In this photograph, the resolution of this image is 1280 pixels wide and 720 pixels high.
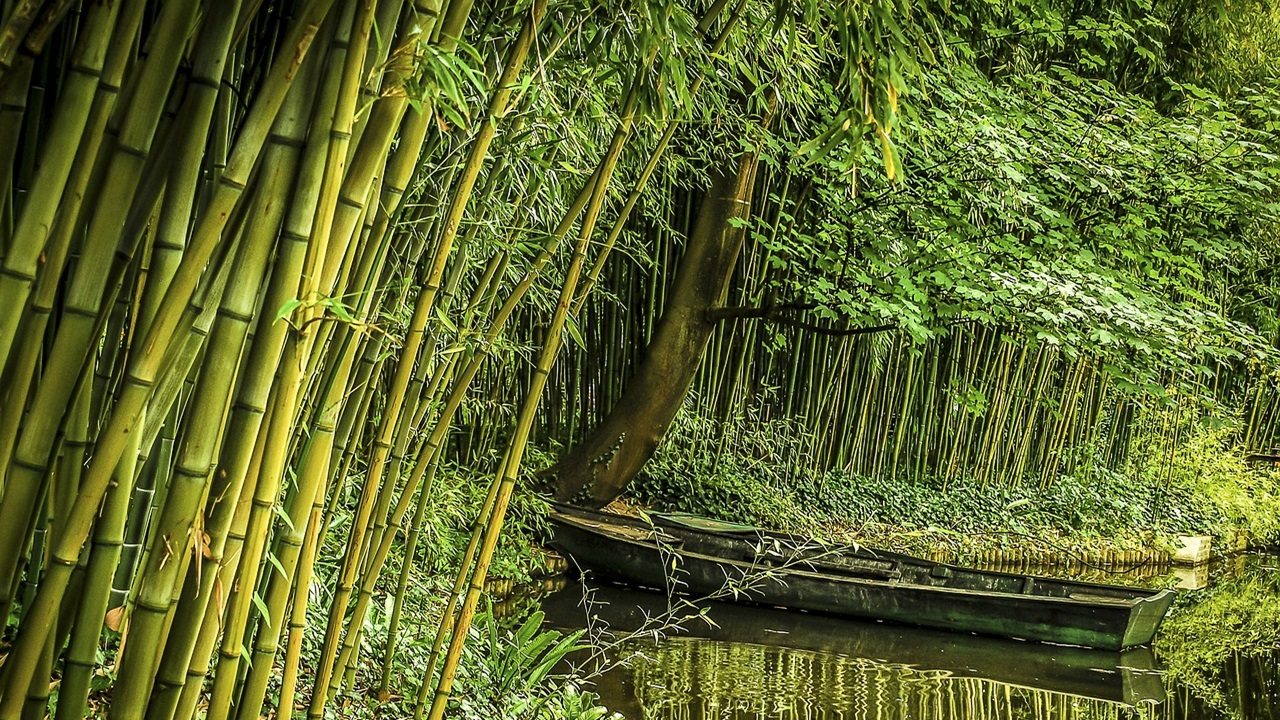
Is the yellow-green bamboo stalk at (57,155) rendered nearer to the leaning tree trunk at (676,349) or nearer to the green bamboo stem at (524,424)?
the green bamboo stem at (524,424)

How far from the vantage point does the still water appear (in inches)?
156

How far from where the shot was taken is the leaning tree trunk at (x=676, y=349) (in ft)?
19.5

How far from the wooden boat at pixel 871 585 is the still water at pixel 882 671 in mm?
84

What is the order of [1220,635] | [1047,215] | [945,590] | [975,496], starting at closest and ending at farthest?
[1047,215] → [945,590] → [1220,635] → [975,496]

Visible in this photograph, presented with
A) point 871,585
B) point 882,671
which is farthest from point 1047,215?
point 882,671

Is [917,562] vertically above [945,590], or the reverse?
[917,562]

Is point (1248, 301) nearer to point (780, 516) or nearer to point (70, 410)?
point (780, 516)

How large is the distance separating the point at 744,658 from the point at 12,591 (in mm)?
3743

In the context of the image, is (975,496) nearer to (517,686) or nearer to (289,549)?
(517,686)

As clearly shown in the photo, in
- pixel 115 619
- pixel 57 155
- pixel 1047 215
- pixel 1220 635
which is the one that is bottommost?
pixel 115 619

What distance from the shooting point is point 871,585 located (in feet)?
17.6

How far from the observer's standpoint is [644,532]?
18.5 ft

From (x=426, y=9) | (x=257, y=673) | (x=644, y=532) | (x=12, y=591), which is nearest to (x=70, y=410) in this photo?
(x=12, y=591)

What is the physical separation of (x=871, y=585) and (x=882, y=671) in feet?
2.81
